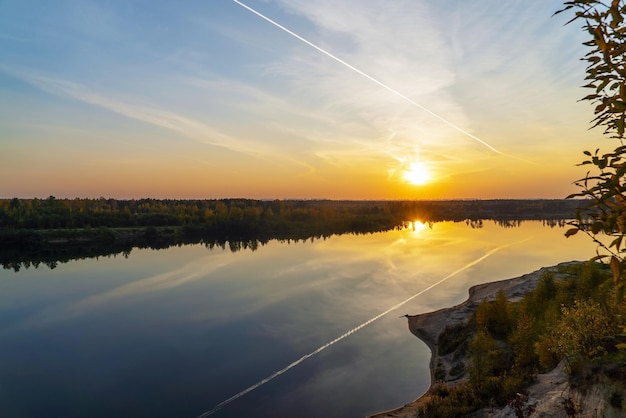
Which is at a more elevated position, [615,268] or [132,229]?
[615,268]

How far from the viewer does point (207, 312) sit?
30641mm

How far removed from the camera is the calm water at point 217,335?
56.0 feet

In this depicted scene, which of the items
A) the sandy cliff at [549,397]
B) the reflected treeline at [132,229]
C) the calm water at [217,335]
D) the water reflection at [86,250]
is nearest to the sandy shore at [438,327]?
the sandy cliff at [549,397]

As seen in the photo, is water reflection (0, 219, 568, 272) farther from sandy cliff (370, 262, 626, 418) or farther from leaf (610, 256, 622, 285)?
leaf (610, 256, 622, 285)

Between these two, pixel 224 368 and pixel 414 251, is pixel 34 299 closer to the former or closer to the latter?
pixel 224 368

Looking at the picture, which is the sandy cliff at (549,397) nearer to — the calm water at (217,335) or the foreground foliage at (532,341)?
the foreground foliage at (532,341)

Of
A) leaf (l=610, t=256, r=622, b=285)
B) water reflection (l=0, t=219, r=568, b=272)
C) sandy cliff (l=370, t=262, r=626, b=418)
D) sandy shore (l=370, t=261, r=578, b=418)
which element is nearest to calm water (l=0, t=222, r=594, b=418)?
sandy shore (l=370, t=261, r=578, b=418)

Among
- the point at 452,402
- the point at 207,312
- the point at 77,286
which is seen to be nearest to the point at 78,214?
the point at 77,286

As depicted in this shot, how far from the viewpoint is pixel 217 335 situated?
83.3 feet

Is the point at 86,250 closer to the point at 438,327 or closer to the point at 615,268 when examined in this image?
the point at 438,327

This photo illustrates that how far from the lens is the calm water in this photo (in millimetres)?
17062

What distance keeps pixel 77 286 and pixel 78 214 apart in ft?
190

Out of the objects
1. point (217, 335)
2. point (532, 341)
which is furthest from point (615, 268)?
point (217, 335)

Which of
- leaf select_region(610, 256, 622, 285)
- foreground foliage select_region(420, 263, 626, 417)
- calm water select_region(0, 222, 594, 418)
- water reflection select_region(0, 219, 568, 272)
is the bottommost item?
calm water select_region(0, 222, 594, 418)
